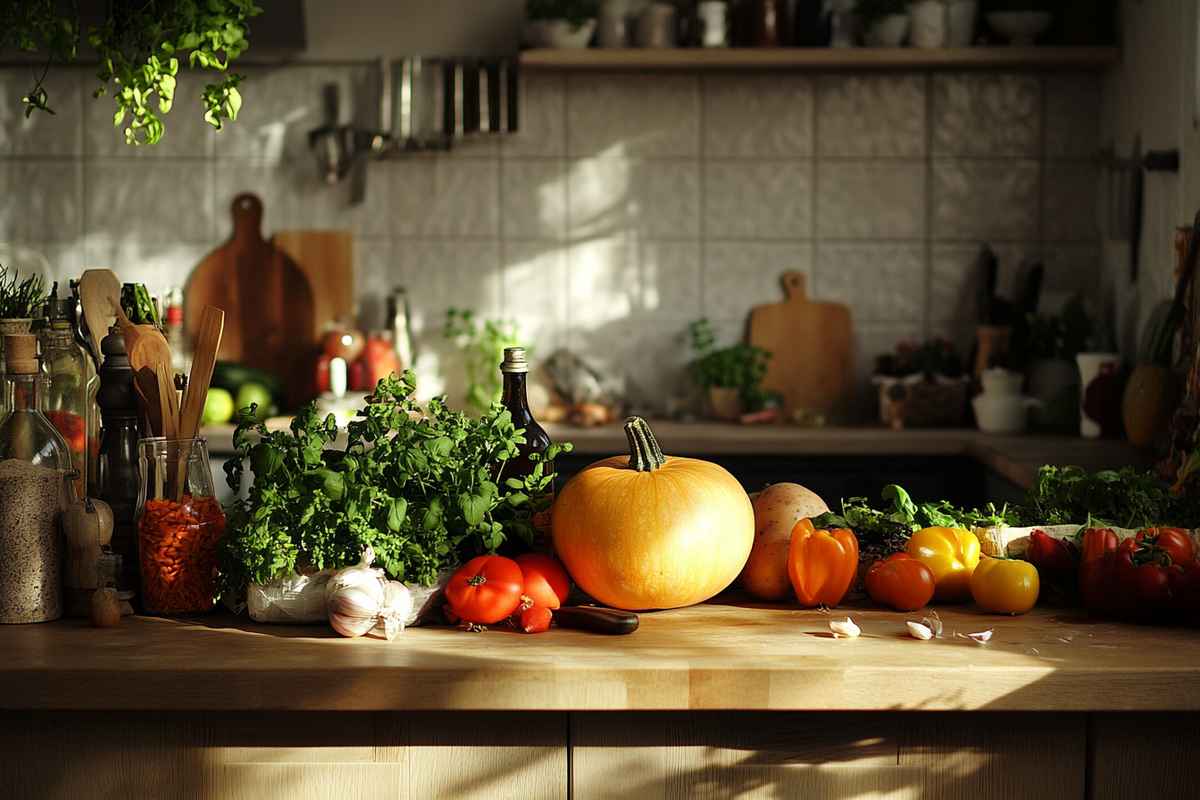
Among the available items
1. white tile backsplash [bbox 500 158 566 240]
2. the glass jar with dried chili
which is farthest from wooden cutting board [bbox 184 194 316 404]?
the glass jar with dried chili

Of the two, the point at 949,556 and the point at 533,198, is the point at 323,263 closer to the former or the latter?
the point at 533,198

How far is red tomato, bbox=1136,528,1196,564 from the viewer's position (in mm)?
1556

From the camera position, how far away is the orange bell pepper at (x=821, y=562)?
5.23 ft

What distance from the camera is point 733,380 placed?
400 cm

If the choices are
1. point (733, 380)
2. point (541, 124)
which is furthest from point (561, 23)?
point (733, 380)

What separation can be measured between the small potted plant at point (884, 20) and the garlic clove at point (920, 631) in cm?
286

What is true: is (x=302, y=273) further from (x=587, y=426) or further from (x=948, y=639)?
(x=948, y=639)

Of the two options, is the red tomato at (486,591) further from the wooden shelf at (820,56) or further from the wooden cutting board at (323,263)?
the wooden cutting board at (323,263)

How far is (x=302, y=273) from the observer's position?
4.20 metres

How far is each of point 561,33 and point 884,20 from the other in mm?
1003

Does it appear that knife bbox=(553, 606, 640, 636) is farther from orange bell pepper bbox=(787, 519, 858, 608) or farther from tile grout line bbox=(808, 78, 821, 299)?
tile grout line bbox=(808, 78, 821, 299)

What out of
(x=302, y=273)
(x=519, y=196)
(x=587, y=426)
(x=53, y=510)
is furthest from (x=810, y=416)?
(x=53, y=510)

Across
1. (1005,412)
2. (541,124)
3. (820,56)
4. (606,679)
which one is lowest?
(606,679)

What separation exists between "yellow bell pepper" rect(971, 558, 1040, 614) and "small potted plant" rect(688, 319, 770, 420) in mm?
2385
